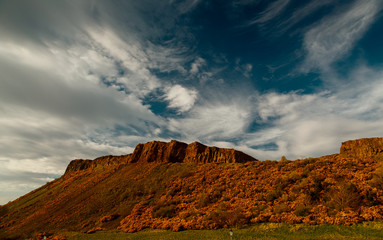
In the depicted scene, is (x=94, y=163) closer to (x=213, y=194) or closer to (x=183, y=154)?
(x=183, y=154)

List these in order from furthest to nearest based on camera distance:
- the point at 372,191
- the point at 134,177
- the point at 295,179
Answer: the point at 134,177, the point at 295,179, the point at 372,191

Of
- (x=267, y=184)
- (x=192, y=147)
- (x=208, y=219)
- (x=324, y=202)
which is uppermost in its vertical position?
(x=192, y=147)

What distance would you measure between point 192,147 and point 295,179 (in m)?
28.5

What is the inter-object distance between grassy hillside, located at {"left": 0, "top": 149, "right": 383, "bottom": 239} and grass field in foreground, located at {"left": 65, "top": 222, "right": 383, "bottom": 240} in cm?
78

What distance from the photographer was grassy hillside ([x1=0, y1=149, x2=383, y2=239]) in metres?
18.8

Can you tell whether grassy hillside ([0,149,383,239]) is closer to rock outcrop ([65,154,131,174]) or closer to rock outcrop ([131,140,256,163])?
rock outcrop ([131,140,256,163])

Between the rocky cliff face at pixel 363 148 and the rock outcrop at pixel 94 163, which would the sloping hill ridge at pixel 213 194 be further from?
the rock outcrop at pixel 94 163

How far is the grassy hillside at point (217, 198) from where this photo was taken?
1880 centimetres

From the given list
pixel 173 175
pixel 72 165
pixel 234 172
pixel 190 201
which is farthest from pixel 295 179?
pixel 72 165

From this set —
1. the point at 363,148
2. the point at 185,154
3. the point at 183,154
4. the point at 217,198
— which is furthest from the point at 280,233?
the point at 183,154

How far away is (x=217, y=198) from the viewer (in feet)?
91.1

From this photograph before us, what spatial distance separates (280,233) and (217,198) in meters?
12.1

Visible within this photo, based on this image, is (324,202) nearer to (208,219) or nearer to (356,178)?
(356,178)

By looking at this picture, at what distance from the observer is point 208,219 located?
71.4 feet
